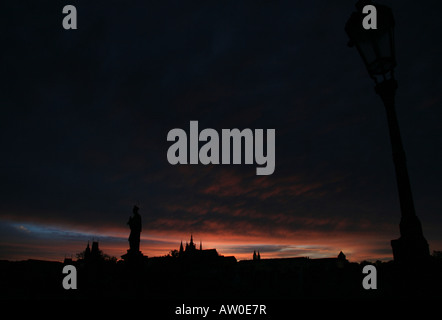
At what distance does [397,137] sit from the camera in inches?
107

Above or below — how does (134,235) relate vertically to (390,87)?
below

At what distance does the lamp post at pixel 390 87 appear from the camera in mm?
2369

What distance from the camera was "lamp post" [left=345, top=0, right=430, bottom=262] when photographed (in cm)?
237

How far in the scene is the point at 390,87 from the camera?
2.79 metres

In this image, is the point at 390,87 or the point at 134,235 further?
the point at 134,235

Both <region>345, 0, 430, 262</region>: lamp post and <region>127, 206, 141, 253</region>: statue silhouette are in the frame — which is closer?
<region>345, 0, 430, 262</region>: lamp post

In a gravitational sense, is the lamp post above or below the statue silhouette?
above

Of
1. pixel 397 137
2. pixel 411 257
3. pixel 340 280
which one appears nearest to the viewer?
pixel 411 257
